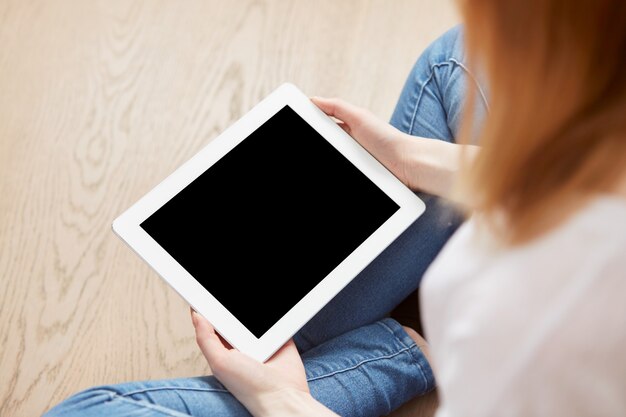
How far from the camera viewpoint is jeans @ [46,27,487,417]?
2.52 feet

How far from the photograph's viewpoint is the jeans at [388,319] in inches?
30.2

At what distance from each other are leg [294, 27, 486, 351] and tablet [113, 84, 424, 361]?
0.06m

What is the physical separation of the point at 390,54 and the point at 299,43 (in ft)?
0.44

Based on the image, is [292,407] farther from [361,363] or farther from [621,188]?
[621,188]

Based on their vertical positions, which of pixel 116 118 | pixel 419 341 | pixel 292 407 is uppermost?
pixel 116 118

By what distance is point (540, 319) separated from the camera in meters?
0.42

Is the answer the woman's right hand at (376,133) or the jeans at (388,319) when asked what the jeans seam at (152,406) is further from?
the woman's right hand at (376,133)

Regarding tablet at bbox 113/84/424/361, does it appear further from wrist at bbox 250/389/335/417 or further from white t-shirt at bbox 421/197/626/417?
white t-shirt at bbox 421/197/626/417

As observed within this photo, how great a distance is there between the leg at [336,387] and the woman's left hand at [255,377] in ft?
0.09

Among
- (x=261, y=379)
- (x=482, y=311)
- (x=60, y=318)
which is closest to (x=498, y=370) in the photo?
(x=482, y=311)

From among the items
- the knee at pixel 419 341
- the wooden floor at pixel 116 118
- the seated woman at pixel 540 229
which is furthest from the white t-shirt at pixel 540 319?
the wooden floor at pixel 116 118

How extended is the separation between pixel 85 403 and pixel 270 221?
26 cm

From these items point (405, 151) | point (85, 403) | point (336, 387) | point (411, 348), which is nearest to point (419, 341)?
point (411, 348)

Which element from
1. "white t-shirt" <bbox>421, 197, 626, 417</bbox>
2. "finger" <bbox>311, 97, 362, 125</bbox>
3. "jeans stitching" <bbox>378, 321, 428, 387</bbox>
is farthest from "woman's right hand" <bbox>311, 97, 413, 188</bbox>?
"white t-shirt" <bbox>421, 197, 626, 417</bbox>
